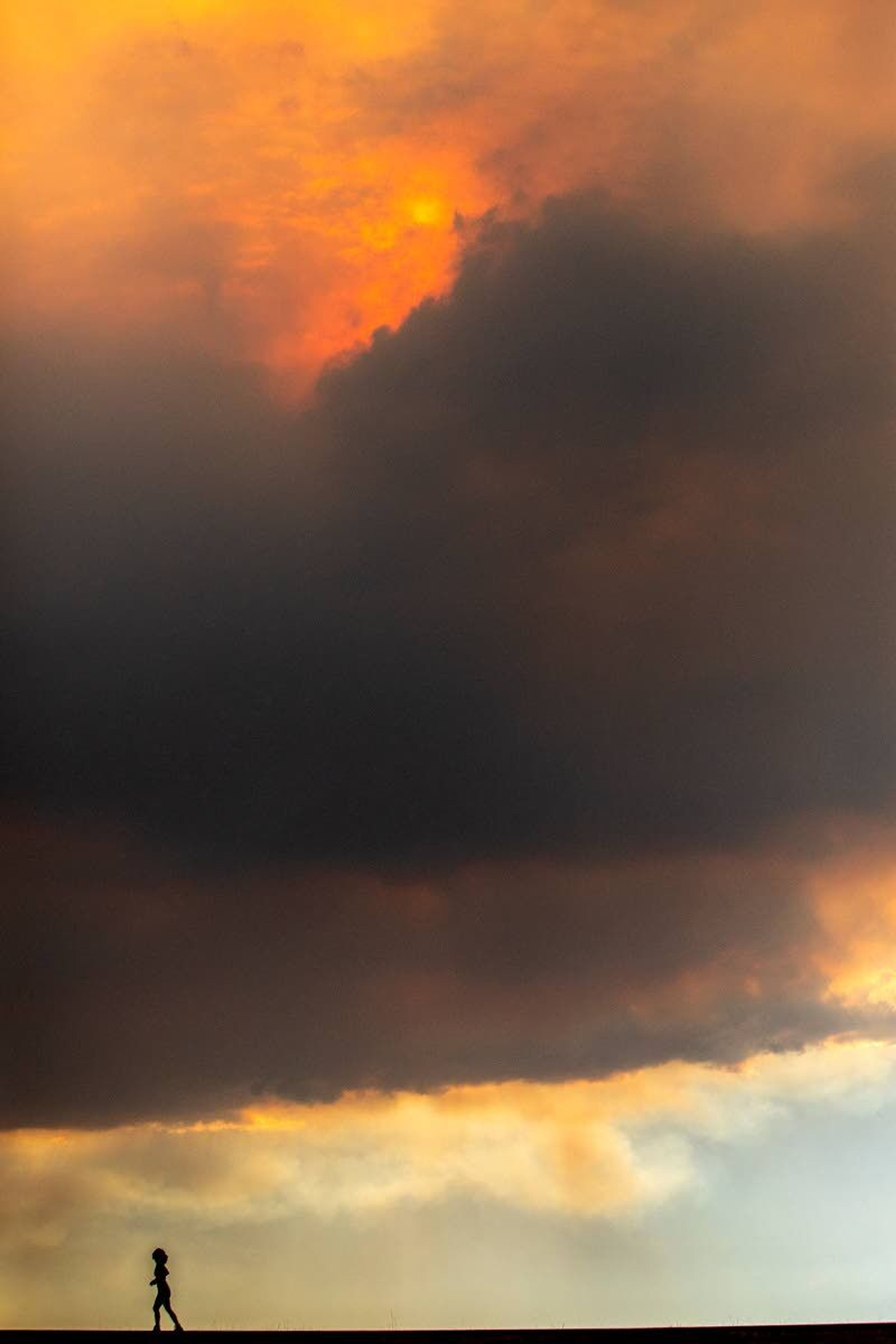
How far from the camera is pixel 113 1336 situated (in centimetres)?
1342

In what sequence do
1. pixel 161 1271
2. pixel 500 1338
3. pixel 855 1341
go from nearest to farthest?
pixel 855 1341 < pixel 500 1338 < pixel 161 1271

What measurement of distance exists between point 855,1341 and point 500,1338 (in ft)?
12.0

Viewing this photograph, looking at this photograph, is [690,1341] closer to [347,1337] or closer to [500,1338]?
[500,1338]

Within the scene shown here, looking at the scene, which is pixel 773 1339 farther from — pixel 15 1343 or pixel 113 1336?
pixel 15 1343

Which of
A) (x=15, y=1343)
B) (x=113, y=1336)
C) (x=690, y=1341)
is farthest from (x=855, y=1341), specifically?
(x=15, y=1343)

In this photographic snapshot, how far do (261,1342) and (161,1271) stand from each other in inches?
245

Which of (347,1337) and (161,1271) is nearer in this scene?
(347,1337)

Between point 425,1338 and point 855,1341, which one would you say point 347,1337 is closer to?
point 425,1338

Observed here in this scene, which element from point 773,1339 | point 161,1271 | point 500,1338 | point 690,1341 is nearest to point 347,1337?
point 500,1338

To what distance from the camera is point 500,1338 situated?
43.3 feet

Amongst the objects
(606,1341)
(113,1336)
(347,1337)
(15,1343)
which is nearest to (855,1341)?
(606,1341)

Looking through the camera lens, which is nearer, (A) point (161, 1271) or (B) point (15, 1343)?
(B) point (15, 1343)

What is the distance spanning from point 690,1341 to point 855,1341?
163 cm

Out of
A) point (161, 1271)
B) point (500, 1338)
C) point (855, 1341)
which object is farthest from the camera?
point (161, 1271)
